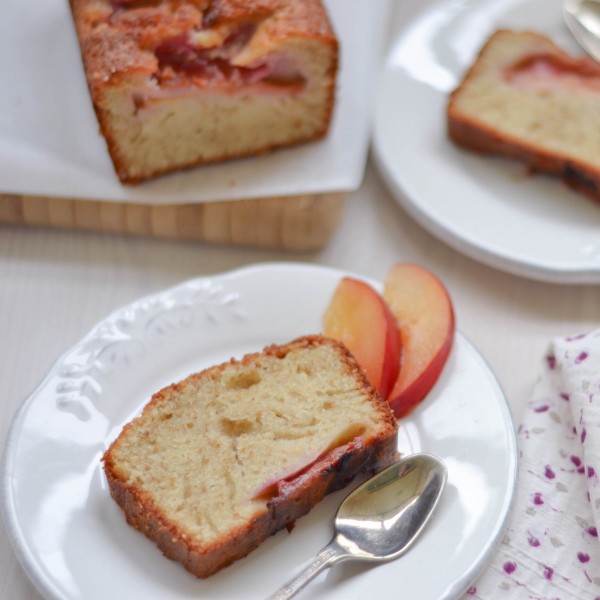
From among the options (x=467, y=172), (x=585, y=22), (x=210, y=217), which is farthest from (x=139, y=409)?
(x=585, y=22)

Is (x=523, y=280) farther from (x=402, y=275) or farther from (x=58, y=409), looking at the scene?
(x=58, y=409)

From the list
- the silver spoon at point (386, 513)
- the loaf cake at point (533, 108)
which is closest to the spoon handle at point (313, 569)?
the silver spoon at point (386, 513)

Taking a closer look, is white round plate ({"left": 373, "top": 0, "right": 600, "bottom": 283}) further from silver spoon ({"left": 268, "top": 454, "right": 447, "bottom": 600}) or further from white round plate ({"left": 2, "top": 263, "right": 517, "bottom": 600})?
silver spoon ({"left": 268, "top": 454, "right": 447, "bottom": 600})

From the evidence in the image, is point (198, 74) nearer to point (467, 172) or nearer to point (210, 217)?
point (210, 217)

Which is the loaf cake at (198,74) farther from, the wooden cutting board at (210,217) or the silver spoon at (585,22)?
the silver spoon at (585,22)

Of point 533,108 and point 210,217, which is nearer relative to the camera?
point 210,217

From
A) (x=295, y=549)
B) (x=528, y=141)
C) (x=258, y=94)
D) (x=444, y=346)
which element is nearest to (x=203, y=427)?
(x=295, y=549)

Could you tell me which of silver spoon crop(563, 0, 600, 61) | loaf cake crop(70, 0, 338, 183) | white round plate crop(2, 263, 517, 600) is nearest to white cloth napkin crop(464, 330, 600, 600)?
white round plate crop(2, 263, 517, 600)
